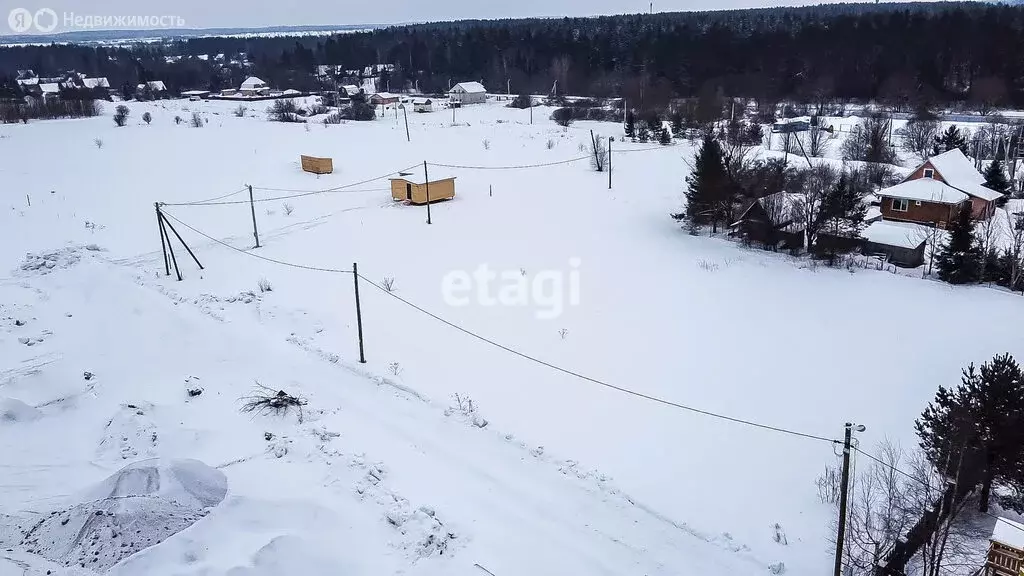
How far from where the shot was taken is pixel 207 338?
14062mm

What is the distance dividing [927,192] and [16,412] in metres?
27.4

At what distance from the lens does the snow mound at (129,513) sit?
25.3 ft

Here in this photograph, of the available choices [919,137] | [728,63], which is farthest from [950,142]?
[728,63]

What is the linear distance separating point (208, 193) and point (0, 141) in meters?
18.1

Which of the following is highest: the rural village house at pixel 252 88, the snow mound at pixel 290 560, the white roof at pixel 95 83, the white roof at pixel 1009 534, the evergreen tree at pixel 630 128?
the white roof at pixel 95 83

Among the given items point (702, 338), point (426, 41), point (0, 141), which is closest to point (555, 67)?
point (426, 41)

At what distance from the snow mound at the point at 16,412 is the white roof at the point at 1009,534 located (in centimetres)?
1335

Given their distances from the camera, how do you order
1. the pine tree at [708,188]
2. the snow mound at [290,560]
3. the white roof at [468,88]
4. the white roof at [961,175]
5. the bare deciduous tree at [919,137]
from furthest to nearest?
the white roof at [468,88], the bare deciduous tree at [919,137], the white roof at [961,175], the pine tree at [708,188], the snow mound at [290,560]

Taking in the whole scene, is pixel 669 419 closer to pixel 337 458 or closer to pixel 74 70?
pixel 337 458

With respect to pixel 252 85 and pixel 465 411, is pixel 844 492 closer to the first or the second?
pixel 465 411

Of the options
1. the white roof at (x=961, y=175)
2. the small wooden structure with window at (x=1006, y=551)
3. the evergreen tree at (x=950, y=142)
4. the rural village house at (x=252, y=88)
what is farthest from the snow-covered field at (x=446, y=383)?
the rural village house at (x=252, y=88)

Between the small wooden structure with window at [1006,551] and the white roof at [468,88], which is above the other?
the white roof at [468,88]

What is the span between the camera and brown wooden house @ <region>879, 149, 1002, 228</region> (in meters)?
24.0

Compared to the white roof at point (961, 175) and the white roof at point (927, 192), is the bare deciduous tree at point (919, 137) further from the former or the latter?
the white roof at point (927, 192)
